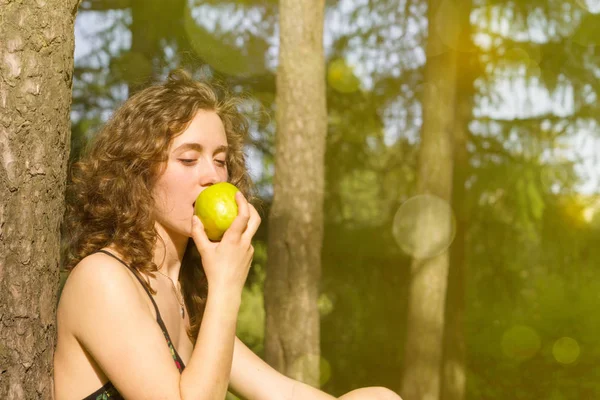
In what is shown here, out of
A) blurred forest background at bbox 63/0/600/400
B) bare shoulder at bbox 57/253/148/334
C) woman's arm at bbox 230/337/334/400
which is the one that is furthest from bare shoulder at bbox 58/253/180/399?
blurred forest background at bbox 63/0/600/400

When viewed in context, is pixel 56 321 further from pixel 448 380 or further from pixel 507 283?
pixel 507 283

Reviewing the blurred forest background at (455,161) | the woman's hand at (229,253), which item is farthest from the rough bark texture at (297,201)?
the woman's hand at (229,253)

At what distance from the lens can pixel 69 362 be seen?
88.2 inches

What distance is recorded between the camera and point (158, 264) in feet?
8.39

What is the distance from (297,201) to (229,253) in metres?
2.98

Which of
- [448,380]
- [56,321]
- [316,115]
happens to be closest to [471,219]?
[448,380]

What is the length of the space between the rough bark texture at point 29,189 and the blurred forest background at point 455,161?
4314mm

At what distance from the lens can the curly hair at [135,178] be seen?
2455 mm

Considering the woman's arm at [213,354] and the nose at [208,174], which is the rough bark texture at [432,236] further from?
the woman's arm at [213,354]

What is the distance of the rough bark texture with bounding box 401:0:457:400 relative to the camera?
24.7 feet

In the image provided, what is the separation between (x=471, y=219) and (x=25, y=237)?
331 inches

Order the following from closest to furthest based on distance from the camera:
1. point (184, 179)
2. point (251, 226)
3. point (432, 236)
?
point (251, 226) < point (184, 179) < point (432, 236)

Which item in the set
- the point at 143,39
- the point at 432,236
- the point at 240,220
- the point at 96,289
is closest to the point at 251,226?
the point at 240,220

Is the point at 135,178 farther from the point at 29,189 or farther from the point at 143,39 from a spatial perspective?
the point at 143,39
